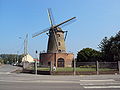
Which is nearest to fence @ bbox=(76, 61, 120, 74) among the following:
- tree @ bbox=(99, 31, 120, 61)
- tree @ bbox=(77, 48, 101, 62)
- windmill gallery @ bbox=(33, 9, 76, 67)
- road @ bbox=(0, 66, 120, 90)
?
road @ bbox=(0, 66, 120, 90)

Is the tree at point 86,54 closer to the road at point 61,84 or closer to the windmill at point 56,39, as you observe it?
the windmill at point 56,39

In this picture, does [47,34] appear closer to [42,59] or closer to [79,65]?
[42,59]

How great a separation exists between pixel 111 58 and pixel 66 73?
26.9 metres

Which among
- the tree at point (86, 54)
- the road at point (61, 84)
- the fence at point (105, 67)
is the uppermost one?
the tree at point (86, 54)

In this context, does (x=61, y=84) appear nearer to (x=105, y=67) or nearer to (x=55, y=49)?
(x=105, y=67)

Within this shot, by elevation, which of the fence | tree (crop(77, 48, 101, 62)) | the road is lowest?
the road

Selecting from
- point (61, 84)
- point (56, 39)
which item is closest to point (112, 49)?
point (56, 39)

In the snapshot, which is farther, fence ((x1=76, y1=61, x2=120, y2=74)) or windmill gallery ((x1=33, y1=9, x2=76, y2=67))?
windmill gallery ((x1=33, y1=9, x2=76, y2=67))

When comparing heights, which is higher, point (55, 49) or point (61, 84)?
point (55, 49)

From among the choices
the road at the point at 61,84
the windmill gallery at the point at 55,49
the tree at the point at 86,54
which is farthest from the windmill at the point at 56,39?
the road at the point at 61,84

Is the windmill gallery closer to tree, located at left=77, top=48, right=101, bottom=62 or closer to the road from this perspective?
tree, located at left=77, top=48, right=101, bottom=62

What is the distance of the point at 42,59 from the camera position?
55156 mm

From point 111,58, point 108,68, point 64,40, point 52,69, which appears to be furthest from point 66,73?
point 64,40

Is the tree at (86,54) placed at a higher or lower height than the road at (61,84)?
higher
